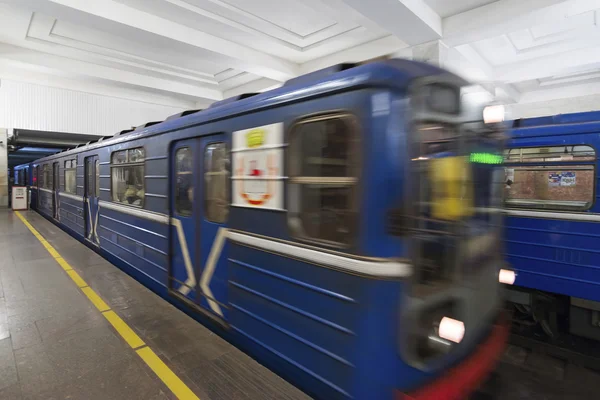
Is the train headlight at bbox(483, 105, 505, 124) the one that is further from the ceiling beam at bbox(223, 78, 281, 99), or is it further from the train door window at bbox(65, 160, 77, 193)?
the ceiling beam at bbox(223, 78, 281, 99)

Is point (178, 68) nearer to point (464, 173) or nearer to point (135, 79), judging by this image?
point (135, 79)

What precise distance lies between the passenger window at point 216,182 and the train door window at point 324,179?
996mm

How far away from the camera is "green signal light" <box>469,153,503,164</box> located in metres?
2.62

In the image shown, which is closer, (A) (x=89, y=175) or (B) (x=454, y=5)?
(A) (x=89, y=175)

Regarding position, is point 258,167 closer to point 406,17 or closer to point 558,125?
point 558,125

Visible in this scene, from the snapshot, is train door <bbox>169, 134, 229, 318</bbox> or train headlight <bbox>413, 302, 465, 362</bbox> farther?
train door <bbox>169, 134, 229, 318</bbox>

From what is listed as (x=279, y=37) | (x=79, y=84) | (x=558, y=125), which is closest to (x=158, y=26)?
(x=279, y=37)

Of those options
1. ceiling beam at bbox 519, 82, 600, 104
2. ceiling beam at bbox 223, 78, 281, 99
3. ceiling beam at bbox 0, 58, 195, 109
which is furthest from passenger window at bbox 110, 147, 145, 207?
ceiling beam at bbox 519, 82, 600, 104

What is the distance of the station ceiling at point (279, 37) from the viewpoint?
24.2 feet

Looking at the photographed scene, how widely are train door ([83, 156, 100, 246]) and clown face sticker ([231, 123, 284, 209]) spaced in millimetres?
4977

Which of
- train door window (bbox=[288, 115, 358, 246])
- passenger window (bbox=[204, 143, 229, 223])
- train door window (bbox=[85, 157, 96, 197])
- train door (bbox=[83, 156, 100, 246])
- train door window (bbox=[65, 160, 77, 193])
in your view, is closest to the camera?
train door window (bbox=[288, 115, 358, 246])

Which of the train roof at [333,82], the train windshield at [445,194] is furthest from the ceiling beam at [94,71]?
the train windshield at [445,194]

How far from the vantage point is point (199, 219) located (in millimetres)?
3600

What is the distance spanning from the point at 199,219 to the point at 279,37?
26.5 feet
